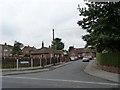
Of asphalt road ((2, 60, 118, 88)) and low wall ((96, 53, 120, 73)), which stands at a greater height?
low wall ((96, 53, 120, 73))

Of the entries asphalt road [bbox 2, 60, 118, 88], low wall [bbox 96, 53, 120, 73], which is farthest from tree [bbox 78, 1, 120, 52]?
asphalt road [bbox 2, 60, 118, 88]

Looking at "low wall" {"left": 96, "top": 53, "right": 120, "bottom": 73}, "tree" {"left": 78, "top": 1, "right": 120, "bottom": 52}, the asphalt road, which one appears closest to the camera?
the asphalt road

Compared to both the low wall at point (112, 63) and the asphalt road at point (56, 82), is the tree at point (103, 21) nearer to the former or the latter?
the low wall at point (112, 63)

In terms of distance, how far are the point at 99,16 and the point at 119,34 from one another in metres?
3.22

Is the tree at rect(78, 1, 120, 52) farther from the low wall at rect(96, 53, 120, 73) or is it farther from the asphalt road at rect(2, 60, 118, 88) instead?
the asphalt road at rect(2, 60, 118, 88)

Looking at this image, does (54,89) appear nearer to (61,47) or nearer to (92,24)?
(92,24)

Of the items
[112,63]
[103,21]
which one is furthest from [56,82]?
[112,63]

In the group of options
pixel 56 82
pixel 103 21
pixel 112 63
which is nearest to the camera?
pixel 56 82

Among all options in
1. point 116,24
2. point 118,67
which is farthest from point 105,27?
point 118,67

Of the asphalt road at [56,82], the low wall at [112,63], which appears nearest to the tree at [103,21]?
the low wall at [112,63]

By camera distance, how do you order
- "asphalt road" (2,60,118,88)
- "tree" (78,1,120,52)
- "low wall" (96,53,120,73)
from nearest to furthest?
1. "asphalt road" (2,60,118,88)
2. "tree" (78,1,120,52)
3. "low wall" (96,53,120,73)

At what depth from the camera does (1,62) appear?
45.8 metres

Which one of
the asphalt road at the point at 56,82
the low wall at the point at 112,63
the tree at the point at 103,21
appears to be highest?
the tree at the point at 103,21

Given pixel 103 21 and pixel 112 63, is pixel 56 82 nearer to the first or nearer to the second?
pixel 103 21
